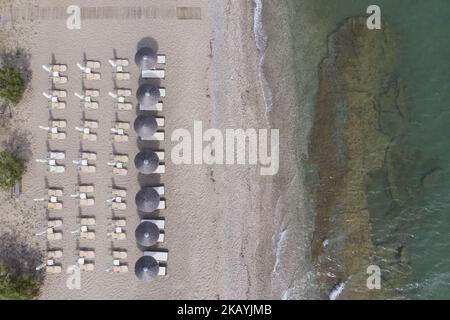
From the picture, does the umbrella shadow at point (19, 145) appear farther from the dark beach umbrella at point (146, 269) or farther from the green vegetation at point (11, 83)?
the dark beach umbrella at point (146, 269)

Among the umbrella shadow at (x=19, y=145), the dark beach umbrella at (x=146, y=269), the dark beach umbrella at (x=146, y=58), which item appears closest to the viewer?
the dark beach umbrella at (x=146, y=269)

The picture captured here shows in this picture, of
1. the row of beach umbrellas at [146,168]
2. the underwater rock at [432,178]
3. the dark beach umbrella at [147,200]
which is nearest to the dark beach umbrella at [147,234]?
the row of beach umbrellas at [146,168]

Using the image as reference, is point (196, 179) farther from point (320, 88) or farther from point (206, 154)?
point (320, 88)

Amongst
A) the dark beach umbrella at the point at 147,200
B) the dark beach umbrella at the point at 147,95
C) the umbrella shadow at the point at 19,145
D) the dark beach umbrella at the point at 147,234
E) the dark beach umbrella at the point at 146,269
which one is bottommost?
the dark beach umbrella at the point at 146,269

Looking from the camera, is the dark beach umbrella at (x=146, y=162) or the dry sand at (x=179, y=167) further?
the dry sand at (x=179, y=167)

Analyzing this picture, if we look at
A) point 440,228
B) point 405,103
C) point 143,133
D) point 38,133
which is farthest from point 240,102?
point 440,228

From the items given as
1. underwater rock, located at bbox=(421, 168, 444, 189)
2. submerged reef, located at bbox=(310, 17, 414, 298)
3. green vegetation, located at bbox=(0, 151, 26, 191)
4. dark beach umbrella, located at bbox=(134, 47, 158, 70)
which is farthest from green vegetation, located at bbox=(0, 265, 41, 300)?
underwater rock, located at bbox=(421, 168, 444, 189)
